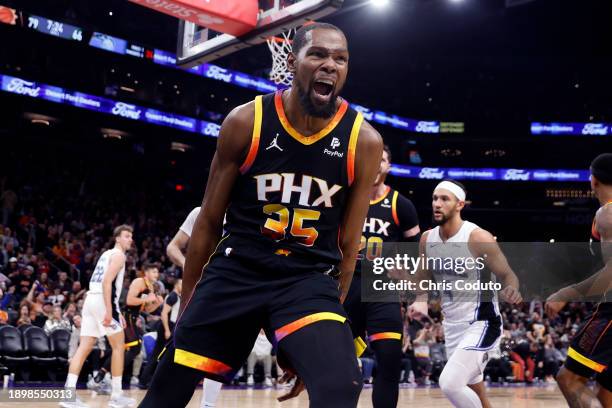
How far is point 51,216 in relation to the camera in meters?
22.8

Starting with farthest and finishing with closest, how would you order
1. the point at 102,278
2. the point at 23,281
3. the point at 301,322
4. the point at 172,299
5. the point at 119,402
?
the point at 23,281
the point at 172,299
the point at 102,278
the point at 119,402
the point at 301,322

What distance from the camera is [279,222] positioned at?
3.19m

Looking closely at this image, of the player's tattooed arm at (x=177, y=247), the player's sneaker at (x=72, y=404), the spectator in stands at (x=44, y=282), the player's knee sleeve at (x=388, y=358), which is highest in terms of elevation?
the player's tattooed arm at (x=177, y=247)

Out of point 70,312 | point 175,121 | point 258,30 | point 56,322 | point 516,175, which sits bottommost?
point 56,322

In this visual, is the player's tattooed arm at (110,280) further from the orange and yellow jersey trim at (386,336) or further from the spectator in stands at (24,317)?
the spectator in stands at (24,317)

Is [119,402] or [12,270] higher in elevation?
[12,270]

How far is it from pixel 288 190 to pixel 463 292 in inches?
137

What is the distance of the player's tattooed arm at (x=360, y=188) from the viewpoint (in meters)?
3.27

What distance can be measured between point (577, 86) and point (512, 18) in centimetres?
840

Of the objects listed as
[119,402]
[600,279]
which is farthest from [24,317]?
[600,279]

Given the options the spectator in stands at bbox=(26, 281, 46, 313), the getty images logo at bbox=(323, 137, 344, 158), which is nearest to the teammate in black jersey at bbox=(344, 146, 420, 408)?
the getty images logo at bbox=(323, 137, 344, 158)

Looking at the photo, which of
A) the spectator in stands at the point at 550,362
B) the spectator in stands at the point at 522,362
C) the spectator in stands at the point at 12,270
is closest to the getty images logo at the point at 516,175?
the spectator in stands at the point at 550,362

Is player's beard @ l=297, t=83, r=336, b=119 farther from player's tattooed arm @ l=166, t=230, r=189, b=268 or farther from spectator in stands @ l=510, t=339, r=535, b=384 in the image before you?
spectator in stands @ l=510, t=339, r=535, b=384

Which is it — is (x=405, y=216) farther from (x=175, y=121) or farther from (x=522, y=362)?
(x=175, y=121)
